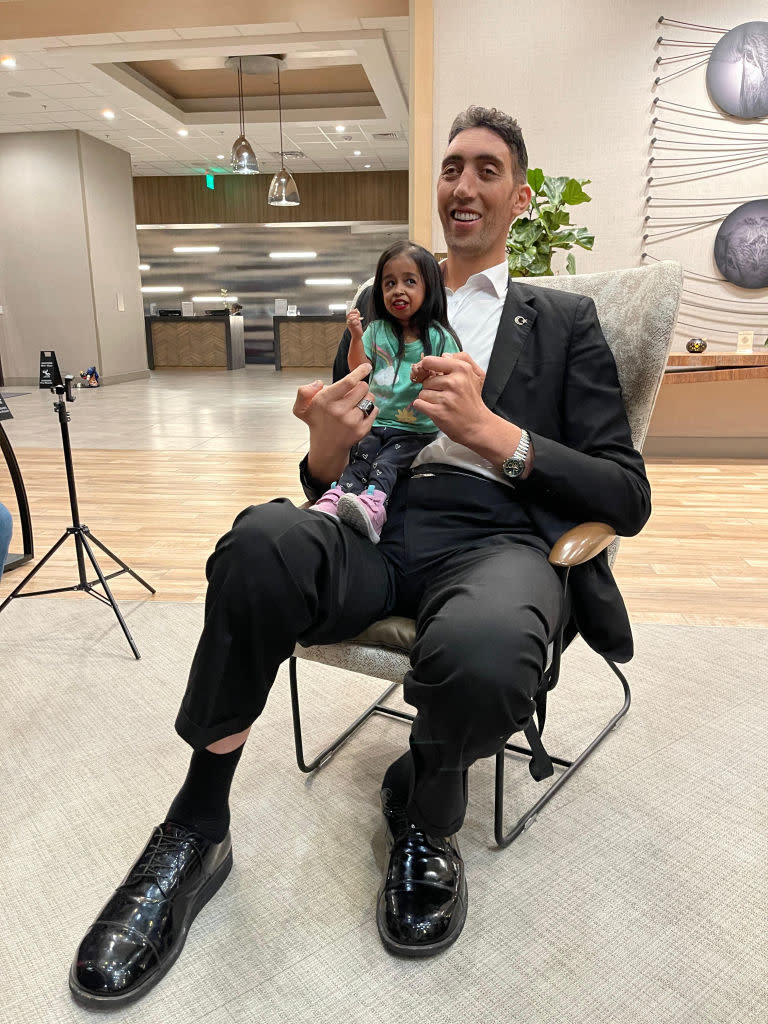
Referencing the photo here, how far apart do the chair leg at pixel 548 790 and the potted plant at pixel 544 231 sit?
3124 millimetres

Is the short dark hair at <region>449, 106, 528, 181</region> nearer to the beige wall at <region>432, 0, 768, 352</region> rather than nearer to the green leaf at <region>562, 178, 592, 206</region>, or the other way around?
the green leaf at <region>562, 178, 592, 206</region>

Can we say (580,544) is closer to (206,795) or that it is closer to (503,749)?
(503,749)

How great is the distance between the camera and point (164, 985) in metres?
1.12

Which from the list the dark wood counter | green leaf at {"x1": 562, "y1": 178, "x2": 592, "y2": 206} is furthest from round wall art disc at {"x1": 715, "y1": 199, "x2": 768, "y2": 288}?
green leaf at {"x1": 562, "y1": 178, "x2": 592, "y2": 206}

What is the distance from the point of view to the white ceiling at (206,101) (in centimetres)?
659

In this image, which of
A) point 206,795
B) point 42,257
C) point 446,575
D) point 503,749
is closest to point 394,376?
point 446,575

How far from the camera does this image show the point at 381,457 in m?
1.46

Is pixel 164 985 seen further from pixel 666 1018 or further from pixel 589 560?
pixel 589 560

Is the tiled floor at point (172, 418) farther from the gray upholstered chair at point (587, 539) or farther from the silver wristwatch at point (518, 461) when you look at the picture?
the silver wristwatch at point (518, 461)

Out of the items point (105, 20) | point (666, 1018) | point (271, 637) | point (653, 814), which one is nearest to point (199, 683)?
point (271, 637)

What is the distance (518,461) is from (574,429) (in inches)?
8.2

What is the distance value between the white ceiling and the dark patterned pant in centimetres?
592

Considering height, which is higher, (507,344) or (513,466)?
(507,344)

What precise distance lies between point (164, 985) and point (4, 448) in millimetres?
2354
